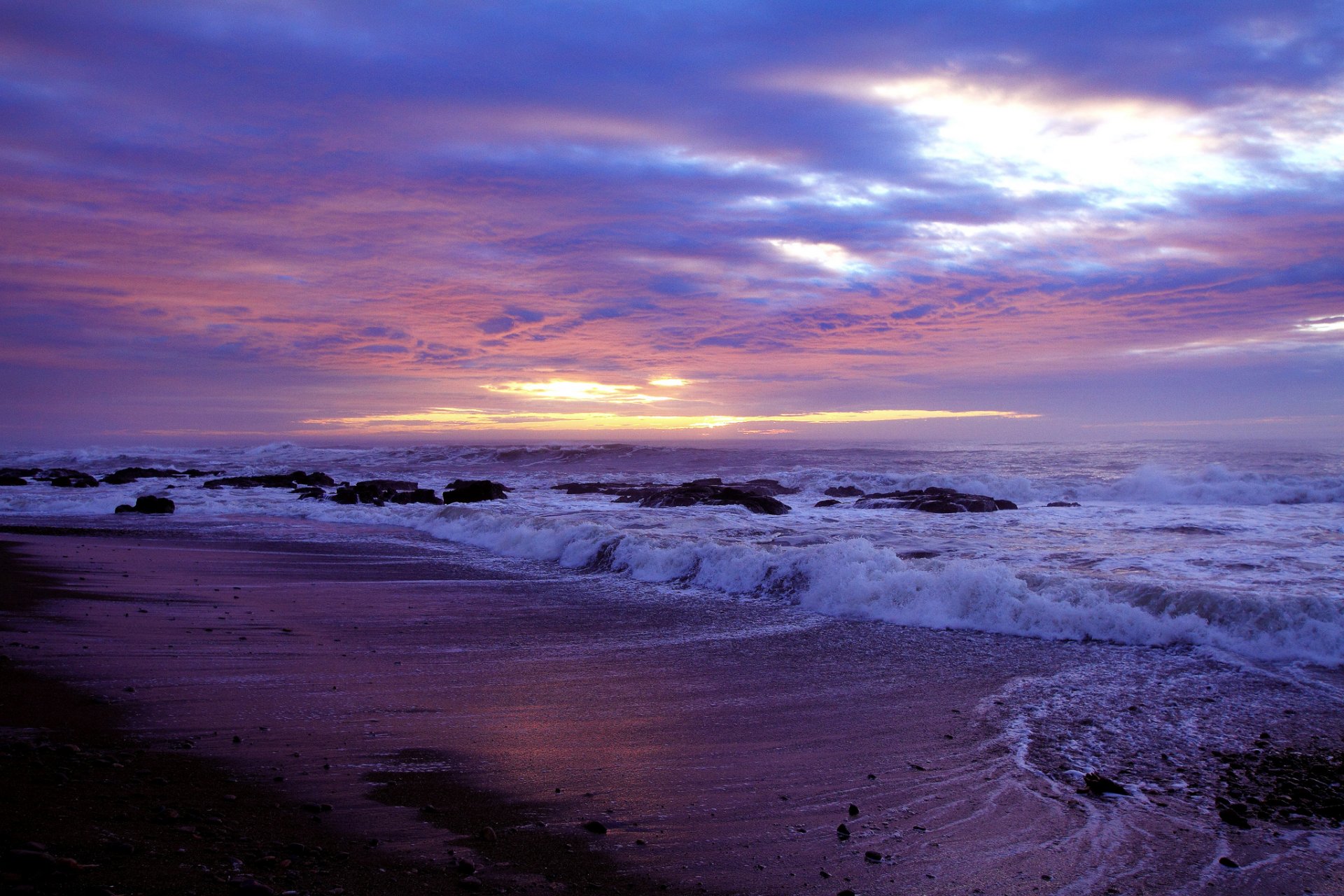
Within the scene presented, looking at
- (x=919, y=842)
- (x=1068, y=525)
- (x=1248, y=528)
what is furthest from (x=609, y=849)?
(x=1248, y=528)

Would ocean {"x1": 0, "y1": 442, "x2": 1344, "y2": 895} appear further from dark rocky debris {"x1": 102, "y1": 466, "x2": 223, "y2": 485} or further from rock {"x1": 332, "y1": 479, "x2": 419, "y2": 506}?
dark rocky debris {"x1": 102, "y1": 466, "x2": 223, "y2": 485}

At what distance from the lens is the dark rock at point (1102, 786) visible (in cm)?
451

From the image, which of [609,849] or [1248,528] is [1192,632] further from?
[1248,528]

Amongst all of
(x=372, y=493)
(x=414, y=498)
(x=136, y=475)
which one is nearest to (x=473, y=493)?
(x=414, y=498)

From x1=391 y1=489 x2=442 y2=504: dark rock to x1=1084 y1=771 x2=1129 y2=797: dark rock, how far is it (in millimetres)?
24276

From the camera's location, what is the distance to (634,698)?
6.17 m

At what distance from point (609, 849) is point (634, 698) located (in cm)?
252

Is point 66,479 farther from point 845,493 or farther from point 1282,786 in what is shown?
point 1282,786

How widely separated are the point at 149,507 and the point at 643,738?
23.3 m

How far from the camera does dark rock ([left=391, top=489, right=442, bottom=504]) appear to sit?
26.8 metres

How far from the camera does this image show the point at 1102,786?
455cm

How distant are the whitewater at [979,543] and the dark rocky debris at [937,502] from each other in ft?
1.82

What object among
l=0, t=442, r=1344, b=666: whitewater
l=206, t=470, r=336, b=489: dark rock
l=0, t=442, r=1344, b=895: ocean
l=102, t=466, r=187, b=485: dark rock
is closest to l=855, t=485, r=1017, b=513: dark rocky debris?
l=0, t=442, r=1344, b=666: whitewater

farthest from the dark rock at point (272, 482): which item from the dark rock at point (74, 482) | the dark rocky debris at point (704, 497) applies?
the dark rocky debris at point (704, 497)
